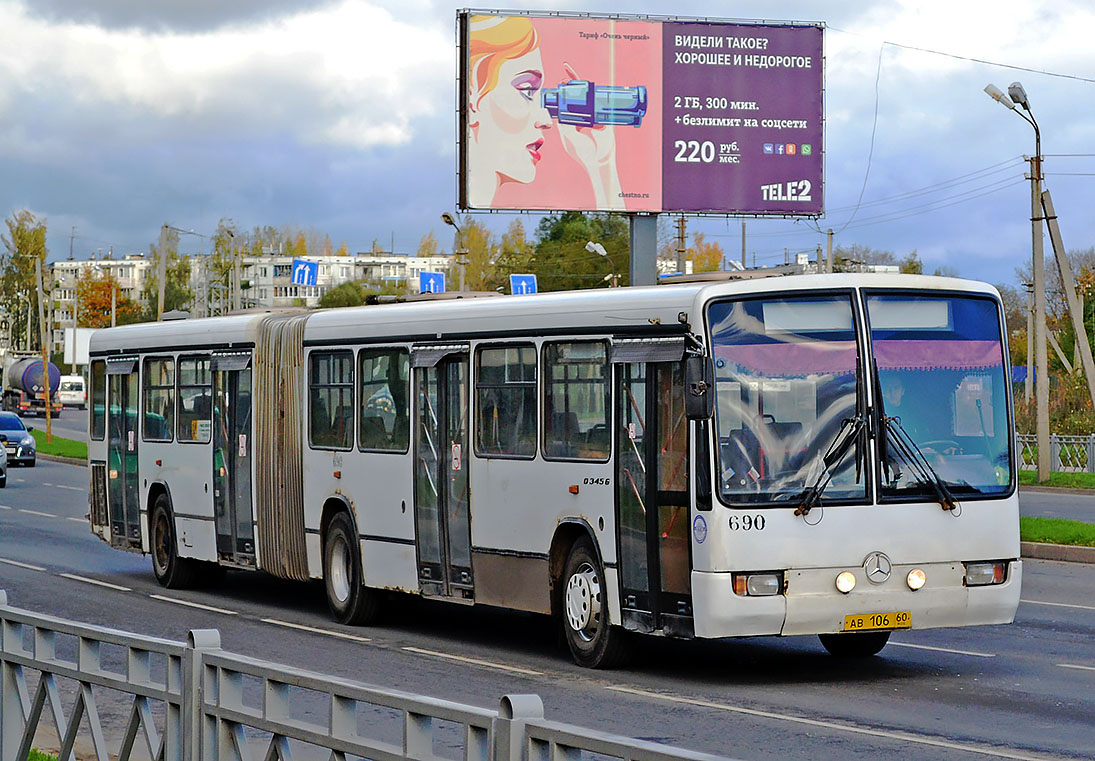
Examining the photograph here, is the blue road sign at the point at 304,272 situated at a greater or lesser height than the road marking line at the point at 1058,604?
greater

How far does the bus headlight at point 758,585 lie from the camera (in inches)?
477

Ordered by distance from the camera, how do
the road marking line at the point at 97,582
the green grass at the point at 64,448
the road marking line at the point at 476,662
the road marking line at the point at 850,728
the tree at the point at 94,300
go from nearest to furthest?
1. the road marking line at the point at 850,728
2. the road marking line at the point at 476,662
3. the road marking line at the point at 97,582
4. the green grass at the point at 64,448
5. the tree at the point at 94,300

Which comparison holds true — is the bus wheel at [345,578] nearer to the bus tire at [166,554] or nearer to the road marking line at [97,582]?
the bus tire at [166,554]

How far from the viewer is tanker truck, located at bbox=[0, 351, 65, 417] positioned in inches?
3920

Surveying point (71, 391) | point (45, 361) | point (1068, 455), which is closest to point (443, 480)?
point (1068, 455)

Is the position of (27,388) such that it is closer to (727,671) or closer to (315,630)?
(315,630)

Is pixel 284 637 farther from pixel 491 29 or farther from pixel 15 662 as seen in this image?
pixel 491 29

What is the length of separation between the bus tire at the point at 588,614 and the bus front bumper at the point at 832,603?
3.77 ft

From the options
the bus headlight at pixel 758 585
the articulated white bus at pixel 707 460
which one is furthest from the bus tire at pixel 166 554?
the bus headlight at pixel 758 585

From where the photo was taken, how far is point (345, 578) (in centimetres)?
1709

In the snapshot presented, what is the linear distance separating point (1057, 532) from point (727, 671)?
12.4 metres

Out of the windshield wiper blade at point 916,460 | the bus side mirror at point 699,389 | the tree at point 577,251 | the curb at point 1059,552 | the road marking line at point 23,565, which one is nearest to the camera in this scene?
the bus side mirror at point 699,389

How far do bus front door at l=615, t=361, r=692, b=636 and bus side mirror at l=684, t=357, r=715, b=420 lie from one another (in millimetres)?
401

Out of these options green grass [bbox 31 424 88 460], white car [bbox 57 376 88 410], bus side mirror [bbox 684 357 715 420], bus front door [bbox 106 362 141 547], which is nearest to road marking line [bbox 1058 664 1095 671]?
bus side mirror [bbox 684 357 715 420]
